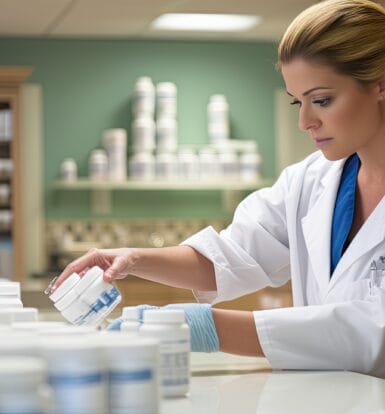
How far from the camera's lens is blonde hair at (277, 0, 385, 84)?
2189mm

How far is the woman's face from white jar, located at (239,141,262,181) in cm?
548

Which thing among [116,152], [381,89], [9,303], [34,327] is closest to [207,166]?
[116,152]

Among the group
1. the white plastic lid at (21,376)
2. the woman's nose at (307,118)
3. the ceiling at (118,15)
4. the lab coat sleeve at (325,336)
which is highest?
the ceiling at (118,15)

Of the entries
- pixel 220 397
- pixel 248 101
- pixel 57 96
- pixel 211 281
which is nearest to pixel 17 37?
pixel 57 96

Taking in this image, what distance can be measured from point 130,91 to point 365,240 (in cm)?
570

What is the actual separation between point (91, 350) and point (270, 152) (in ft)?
22.9

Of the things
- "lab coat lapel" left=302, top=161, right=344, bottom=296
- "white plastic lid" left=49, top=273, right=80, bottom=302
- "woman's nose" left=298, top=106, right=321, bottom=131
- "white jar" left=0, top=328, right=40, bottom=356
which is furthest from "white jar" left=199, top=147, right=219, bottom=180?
"white jar" left=0, top=328, right=40, bottom=356

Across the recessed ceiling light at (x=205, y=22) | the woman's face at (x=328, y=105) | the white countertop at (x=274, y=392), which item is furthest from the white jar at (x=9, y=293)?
the recessed ceiling light at (x=205, y=22)

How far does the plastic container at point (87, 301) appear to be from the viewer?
193 cm

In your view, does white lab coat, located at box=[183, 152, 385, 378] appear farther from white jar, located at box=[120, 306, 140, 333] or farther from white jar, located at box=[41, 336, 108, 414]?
white jar, located at box=[41, 336, 108, 414]

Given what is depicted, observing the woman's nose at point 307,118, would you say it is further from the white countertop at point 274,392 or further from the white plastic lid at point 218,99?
the white plastic lid at point 218,99

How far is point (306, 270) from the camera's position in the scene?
250 centimetres

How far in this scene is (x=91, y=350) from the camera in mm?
1097

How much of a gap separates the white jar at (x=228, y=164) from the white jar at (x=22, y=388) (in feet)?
21.9
